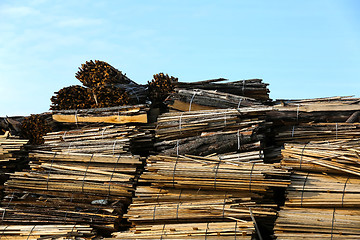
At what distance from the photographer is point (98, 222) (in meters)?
9.41

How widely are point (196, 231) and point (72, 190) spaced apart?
3.26 metres

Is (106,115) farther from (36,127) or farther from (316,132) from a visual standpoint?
(316,132)

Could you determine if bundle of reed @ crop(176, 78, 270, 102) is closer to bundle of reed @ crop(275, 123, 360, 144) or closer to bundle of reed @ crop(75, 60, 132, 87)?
bundle of reed @ crop(275, 123, 360, 144)

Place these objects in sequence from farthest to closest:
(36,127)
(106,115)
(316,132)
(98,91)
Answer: (36,127) → (98,91) → (106,115) → (316,132)

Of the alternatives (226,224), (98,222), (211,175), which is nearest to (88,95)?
(98,222)

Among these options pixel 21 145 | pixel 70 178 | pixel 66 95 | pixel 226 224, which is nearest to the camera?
pixel 226 224

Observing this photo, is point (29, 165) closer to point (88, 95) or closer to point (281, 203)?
point (88, 95)

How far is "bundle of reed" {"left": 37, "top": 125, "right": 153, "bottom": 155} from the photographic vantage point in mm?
10359

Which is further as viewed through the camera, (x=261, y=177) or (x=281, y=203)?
(x=281, y=203)

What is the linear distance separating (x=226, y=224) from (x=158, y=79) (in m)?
5.01

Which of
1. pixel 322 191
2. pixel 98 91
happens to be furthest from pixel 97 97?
pixel 322 191

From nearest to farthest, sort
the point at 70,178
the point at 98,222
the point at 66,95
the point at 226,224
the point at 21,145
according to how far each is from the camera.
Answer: the point at 226,224 → the point at 98,222 → the point at 70,178 → the point at 21,145 → the point at 66,95

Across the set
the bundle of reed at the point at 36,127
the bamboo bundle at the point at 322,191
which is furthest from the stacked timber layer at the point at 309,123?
the bundle of reed at the point at 36,127

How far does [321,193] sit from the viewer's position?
8711mm
